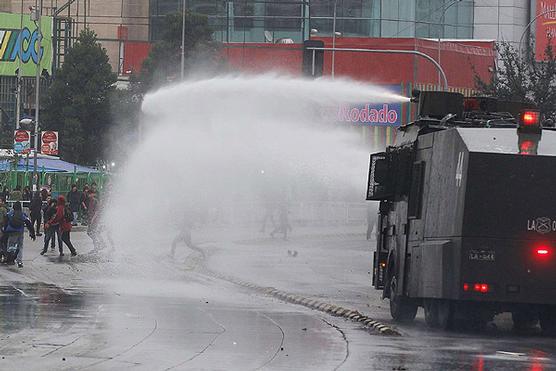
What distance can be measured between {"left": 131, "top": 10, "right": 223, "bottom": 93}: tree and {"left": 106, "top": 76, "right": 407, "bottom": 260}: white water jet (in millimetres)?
25511

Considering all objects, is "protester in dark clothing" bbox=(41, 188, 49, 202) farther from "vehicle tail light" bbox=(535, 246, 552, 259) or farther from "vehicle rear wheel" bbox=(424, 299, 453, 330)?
"vehicle tail light" bbox=(535, 246, 552, 259)

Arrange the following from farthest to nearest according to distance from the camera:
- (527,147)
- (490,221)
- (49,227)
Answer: (49,227), (527,147), (490,221)

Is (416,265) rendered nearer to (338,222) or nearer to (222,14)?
(338,222)

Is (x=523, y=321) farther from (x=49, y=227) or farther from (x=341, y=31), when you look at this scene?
(x=341, y=31)

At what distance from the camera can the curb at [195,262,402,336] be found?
59.9 ft

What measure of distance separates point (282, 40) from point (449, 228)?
2546 inches

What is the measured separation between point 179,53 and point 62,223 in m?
37.0

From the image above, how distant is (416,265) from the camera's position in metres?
18.6

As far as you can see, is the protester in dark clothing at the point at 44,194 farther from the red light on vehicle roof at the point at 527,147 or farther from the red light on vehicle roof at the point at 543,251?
the red light on vehicle roof at the point at 543,251

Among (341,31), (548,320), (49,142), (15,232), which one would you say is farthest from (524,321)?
(341,31)

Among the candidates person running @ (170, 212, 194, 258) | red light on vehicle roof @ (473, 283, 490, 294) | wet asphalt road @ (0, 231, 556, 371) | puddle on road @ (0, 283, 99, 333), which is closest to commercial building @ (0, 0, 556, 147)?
person running @ (170, 212, 194, 258)

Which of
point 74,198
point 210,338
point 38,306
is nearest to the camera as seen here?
point 210,338

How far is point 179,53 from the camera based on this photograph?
7062 centimetres

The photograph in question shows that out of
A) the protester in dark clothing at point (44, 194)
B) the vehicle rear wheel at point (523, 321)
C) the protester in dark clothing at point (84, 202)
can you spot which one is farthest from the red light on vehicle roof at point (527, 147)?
the protester in dark clothing at point (44, 194)
